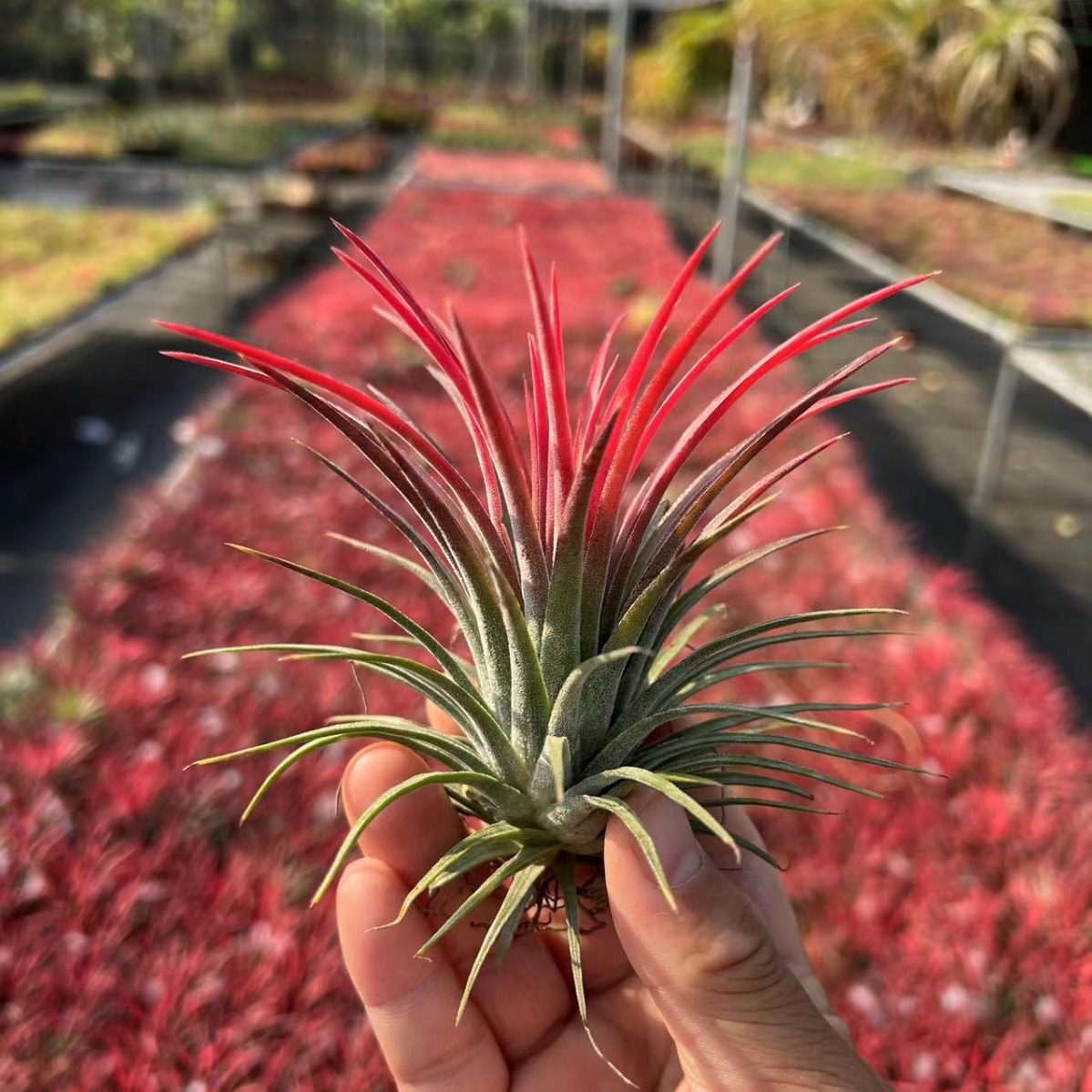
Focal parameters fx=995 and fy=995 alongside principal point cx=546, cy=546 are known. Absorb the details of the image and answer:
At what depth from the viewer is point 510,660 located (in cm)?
103

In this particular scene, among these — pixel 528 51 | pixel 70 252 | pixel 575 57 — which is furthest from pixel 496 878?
pixel 528 51

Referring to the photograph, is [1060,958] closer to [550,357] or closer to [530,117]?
[550,357]

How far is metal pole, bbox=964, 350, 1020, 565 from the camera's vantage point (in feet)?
14.0

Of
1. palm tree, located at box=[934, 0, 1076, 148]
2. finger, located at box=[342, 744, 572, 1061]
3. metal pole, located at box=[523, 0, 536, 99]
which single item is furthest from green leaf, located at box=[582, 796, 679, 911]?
metal pole, located at box=[523, 0, 536, 99]

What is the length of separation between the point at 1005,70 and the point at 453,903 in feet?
10.1

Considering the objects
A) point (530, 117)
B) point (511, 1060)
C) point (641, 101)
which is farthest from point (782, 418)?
point (530, 117)

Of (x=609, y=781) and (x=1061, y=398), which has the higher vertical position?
(x=609, y=781)

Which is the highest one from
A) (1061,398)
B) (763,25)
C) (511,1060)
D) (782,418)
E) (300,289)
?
(763,25)

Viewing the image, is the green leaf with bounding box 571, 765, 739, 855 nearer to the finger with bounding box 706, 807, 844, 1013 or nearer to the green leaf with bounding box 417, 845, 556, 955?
the green leaf with bounding box 417, 845, 556, 955

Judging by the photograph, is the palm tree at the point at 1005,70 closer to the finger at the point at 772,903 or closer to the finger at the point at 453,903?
the finger at the point at 772,903

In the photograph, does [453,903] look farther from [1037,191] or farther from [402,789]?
[1037,191]

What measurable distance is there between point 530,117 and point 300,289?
22.1 meters

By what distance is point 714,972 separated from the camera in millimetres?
1088

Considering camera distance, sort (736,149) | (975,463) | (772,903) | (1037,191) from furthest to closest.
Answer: (736,149), (975,463), (1037,191), (772,903)
